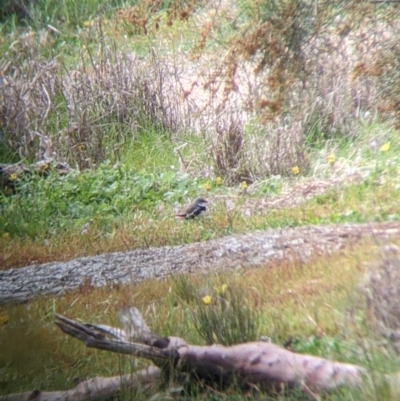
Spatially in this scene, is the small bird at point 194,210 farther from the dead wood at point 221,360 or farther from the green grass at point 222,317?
the dead wood at point 221,360

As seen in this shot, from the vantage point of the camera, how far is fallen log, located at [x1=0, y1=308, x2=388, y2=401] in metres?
4.14

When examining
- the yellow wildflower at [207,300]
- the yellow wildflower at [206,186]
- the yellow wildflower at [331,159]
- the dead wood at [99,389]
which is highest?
the yellow wildflower at [331,159]

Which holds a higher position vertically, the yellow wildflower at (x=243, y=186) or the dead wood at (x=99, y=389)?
the yellow wildflower at (x=243, y=186)

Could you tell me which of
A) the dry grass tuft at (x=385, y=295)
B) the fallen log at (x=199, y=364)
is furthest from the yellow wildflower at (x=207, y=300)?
the dry grass tuft at (x=385, y=295)

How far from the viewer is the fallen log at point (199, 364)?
414 cm

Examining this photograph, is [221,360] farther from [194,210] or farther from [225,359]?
[194,210]

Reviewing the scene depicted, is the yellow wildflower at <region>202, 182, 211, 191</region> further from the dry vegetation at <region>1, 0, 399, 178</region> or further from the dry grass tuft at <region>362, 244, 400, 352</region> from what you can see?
the dry grass tuft at <region>362, 244, 400, 352</region>

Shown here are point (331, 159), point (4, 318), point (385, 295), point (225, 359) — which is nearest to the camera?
point (225, 359)

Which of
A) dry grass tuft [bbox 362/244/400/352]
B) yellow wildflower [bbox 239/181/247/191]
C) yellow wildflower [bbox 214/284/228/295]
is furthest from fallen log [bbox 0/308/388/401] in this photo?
yellow wildflower [bbox 239/181/247/191]

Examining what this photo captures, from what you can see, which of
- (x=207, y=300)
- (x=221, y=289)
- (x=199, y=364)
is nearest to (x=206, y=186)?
(x=221, y=289)

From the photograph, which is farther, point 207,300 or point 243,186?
point 243,186

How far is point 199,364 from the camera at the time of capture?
429 centimetres

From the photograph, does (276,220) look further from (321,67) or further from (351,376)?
(351,376)

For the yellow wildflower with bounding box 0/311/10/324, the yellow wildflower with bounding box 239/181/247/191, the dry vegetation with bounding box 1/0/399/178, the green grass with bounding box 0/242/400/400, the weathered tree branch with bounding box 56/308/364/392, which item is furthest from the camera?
the yellow wildflower with bounding box 239/181/247/191
